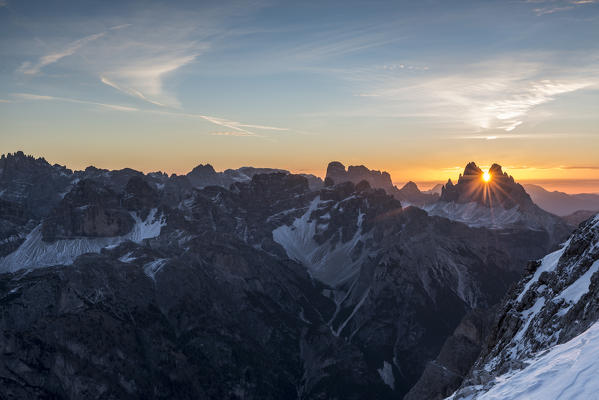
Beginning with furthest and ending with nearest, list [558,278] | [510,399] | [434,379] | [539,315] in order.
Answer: [434,379]
[558,278]
[539,315]
[510,399]

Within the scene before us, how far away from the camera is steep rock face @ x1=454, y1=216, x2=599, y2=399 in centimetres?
5988

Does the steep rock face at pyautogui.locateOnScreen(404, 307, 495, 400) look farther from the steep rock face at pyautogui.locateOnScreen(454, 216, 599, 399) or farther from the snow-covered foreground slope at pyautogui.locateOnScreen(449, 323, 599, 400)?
the snow-covered foreground slope at pyautogui.locateOnScreen(449, 323, 599, 400)

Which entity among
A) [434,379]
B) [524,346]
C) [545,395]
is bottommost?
[434,379]

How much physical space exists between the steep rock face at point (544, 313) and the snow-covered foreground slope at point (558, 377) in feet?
1.67

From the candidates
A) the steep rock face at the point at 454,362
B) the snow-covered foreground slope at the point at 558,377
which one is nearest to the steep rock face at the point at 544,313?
the snow-covered foreground slope at the point at 558,377

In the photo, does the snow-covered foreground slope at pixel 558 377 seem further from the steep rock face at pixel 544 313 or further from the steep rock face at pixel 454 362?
the steep rock face at pixel 454 362

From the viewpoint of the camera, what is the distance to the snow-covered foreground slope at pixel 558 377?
41.3 meters

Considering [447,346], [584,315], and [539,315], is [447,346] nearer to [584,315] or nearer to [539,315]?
[539,315]

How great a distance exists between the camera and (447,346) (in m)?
181

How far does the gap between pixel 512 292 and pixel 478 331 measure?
90.1 meters

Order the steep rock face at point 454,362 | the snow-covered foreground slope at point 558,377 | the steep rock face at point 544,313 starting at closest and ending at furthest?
the snow-covered foreground slope at point 558,377, the steep rock face at point 544,313, the steep rock face at point 454,362

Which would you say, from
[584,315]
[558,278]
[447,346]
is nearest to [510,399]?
[584,315]

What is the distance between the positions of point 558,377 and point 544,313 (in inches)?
1254

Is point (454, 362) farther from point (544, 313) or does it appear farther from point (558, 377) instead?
point (558, 377)
